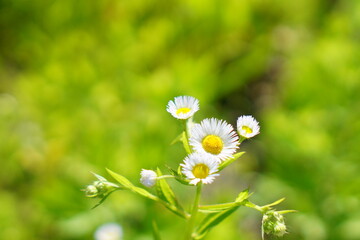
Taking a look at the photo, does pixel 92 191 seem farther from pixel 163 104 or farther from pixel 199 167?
pixel 163 104

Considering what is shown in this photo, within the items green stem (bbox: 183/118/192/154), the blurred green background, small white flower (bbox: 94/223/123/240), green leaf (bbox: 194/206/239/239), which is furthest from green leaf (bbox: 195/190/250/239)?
the blurred green background

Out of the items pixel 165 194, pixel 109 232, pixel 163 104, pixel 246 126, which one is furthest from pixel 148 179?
pixel 163 104

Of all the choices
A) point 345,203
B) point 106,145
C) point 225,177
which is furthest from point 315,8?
point 106,145

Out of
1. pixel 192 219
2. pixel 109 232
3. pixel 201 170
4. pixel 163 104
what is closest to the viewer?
pixel 201 170

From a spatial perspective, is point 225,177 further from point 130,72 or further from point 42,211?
point 42,211

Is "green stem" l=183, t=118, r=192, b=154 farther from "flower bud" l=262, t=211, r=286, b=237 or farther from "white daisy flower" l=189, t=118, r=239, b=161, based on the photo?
"flower bud" l=262, t=211, r=286, b=237
